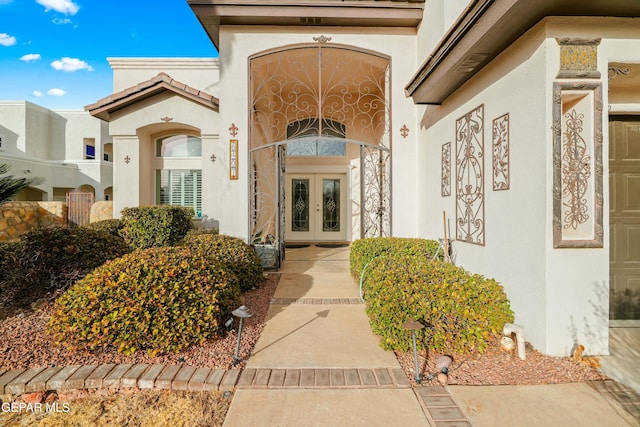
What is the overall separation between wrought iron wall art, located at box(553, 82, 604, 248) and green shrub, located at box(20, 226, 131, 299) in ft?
18.9

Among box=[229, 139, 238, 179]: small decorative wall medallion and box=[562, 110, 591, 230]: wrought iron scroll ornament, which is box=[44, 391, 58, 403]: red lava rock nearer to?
box=[229, 139, 238, 179]: small decorative wall medallion

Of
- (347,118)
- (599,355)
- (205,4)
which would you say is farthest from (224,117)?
(599,355)

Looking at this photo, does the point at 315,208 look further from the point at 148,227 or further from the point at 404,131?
the point at 148,227

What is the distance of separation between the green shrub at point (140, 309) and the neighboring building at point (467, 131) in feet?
11.5

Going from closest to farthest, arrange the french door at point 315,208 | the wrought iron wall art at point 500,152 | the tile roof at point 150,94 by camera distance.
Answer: the wrought iron wall art at point 500,152 → the tile roof at point 150,94 → the french door at point 315,208

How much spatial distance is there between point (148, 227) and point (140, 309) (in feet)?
16.9

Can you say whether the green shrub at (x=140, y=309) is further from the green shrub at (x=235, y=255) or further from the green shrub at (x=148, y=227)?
the green shrub at (x=148, y=227)

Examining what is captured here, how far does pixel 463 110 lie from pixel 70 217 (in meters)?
12.3

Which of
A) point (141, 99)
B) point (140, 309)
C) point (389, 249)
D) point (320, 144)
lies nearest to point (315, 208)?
point (320, 144)

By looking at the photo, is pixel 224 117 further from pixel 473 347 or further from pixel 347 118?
pixel 473 347

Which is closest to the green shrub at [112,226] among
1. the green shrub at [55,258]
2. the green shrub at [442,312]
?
the green shrub at [55,258]

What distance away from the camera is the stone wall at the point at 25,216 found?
8.14 m

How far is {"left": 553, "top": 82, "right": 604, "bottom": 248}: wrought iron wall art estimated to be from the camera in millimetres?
2996

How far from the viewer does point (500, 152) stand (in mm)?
3730
